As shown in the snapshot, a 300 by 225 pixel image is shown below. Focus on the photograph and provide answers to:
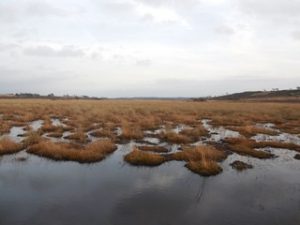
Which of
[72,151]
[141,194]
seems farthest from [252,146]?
[141,194]

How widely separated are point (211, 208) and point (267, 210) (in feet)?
6.34

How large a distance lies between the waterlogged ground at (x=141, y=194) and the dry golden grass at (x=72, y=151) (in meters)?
0.63

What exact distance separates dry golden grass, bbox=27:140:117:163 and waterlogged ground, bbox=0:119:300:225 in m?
0.63

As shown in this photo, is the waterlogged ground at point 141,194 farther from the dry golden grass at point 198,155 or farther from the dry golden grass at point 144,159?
the dry golden grass at point 198,155

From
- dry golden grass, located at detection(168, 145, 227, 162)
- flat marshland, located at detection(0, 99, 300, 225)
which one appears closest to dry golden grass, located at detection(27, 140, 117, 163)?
flat marshland, located at detection(0, 99, 300, 225)

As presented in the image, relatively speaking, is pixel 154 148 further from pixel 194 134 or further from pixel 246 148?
pixel 194 134

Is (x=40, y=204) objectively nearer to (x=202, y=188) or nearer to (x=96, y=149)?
(x=202, y=188)

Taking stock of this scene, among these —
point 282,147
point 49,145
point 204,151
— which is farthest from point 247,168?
point 49,145

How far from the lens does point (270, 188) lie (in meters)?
14.4

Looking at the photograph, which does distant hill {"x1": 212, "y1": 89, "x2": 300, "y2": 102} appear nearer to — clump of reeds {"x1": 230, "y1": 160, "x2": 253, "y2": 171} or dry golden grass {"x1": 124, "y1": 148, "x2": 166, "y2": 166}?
clump of reeds {"x1": 230, "y1": 160, "x2": 253, "y2": 171}

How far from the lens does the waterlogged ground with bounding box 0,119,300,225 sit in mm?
10961

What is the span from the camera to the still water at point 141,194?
35.9 ft

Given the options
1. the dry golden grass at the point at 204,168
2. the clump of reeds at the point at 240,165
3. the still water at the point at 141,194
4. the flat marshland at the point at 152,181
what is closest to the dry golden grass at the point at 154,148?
the flat marshland at the point at 152,181

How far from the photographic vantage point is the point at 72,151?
754 inches
